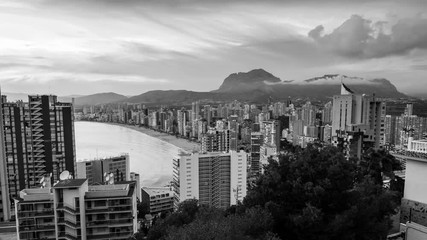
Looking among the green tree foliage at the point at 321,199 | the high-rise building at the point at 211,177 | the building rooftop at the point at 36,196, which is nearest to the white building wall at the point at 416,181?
the green tree foliage at the point at 321,199

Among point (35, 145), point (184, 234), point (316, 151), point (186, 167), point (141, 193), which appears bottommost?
point (141, 193)

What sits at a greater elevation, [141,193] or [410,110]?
[410,110]

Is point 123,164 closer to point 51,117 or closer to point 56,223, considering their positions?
point 51,117

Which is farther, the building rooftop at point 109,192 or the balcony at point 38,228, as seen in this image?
the balcony at point 38,228

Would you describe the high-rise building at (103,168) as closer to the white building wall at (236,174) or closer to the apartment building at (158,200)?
the apartment building at (158,200)

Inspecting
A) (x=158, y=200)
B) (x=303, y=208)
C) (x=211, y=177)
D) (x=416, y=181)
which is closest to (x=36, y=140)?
(x=158, y=200)

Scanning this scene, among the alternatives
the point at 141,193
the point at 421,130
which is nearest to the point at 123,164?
the point at 141,193

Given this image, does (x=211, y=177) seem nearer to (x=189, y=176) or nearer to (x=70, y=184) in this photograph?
(x=189, y=176)
